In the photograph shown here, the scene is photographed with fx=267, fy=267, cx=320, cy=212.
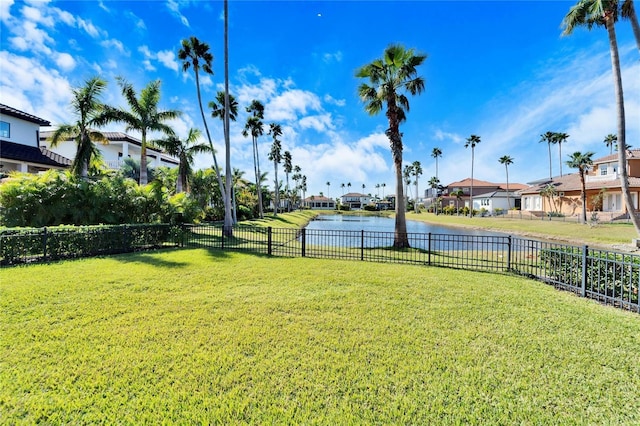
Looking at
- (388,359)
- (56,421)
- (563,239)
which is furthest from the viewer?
(563,239)

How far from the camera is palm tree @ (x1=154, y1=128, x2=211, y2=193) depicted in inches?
827

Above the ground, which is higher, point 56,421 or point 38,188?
point 38,188

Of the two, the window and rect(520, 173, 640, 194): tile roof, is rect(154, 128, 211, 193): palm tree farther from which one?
rect(520, 173, 640, 194): tile roof

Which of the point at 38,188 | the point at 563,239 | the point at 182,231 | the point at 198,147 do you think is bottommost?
the point at 563,239

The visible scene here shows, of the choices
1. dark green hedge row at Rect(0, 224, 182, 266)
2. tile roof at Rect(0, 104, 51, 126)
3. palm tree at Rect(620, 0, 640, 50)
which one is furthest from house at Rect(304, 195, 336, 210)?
palm tree at Rect(620, 0, 640, 50)

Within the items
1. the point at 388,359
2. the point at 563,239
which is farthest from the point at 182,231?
the point at 563,239

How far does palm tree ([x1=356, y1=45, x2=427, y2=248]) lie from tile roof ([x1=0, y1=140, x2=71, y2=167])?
20.4m

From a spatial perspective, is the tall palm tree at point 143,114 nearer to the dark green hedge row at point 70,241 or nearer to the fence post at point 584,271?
the dark green hedge row at point 70,241

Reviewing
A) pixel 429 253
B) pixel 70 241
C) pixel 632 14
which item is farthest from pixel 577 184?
pixel 70 241

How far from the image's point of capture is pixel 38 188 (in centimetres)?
1029

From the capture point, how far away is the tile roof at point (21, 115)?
16.4m

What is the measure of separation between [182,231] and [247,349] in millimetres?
10675

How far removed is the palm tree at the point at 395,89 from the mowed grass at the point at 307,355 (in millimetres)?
8616

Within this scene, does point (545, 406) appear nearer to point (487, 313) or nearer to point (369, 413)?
point (369, 413)
